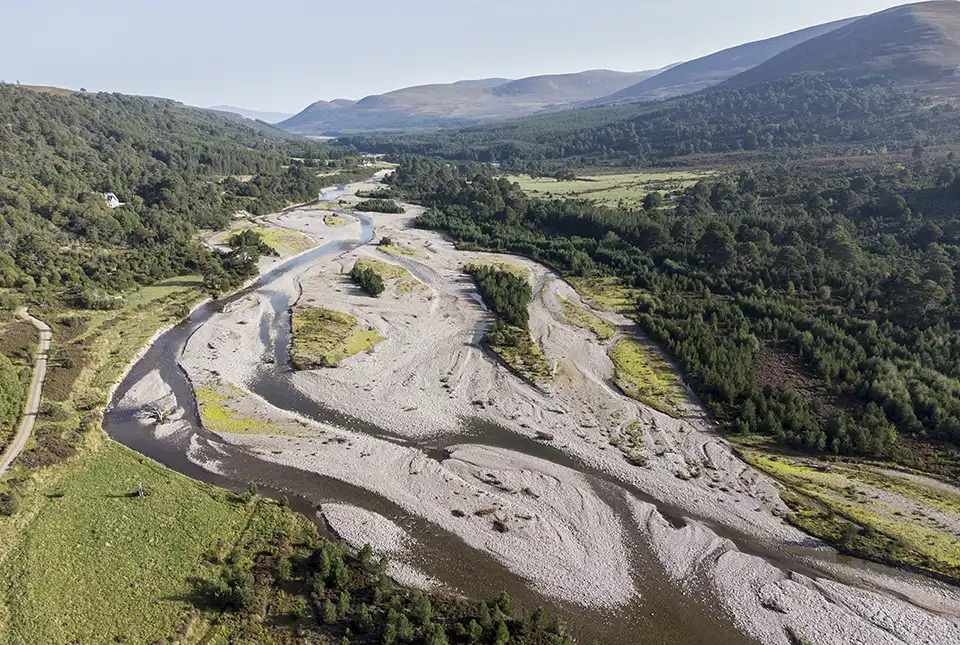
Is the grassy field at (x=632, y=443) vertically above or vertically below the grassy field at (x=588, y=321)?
below

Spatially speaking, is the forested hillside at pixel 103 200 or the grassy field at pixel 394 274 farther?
the grassy field at pixel 394 274

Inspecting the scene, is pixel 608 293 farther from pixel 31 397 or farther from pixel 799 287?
pixel 31 397

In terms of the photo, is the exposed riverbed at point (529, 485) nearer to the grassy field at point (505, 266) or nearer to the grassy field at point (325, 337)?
the grassy field at point (325, 337)

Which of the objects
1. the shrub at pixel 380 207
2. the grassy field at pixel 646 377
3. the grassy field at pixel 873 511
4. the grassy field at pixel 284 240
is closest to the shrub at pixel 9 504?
the grassy field at pixel 646 377

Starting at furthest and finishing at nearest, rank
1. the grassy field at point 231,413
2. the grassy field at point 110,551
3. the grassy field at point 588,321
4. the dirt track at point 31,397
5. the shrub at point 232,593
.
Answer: the grassy field at point 588,321, the grassy field at point 231,413, the dirt track at point 31,397, the shrub at point 232,593, the grassy field at point 110,551

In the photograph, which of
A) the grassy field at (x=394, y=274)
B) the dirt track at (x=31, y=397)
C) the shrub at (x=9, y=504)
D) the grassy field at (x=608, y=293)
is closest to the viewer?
the shrub at (x=9, y=504)

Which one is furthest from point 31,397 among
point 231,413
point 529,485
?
point 529,485

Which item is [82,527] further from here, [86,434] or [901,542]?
[901,542]

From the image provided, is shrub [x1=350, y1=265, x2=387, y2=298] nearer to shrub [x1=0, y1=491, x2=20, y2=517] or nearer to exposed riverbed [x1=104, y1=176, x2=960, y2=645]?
exposed riverbed [x1=104, y1=176, x2=960, y2=645]

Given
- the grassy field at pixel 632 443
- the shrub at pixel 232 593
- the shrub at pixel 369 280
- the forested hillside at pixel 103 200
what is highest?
the forested hillside at pixel 103 200
